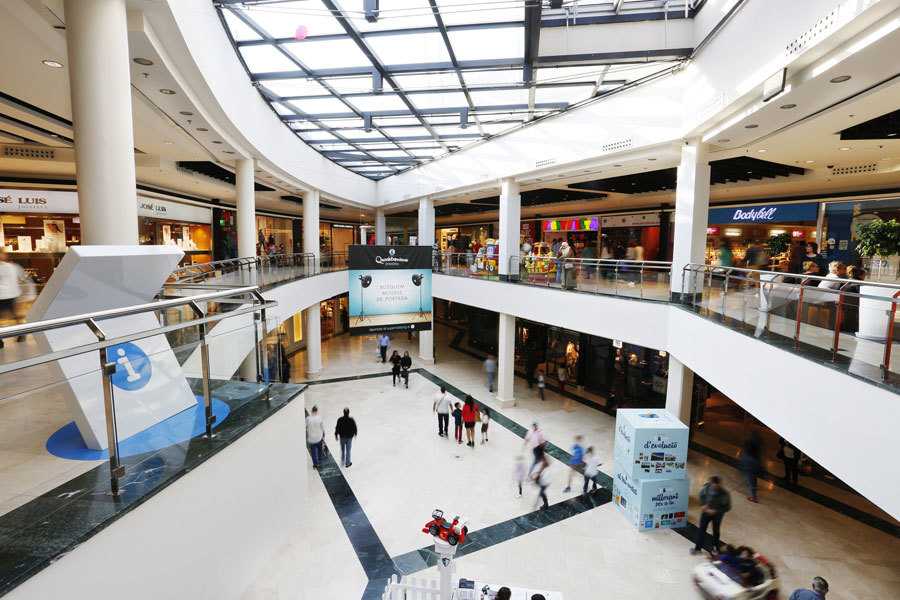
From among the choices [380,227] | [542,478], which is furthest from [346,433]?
[380,227]

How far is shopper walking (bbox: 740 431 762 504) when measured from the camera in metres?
8.05

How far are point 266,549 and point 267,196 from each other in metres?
17.0

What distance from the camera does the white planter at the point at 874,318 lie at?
146 inches

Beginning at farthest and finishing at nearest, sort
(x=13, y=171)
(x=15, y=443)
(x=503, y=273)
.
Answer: (x=503, y=273) → (x=13, y=171) → (x=15, y=443)

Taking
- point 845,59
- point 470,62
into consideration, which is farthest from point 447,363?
point 845,59

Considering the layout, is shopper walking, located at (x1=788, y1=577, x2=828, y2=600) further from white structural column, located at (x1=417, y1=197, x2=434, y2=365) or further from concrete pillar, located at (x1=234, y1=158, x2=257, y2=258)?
white structural column, located at (x1=417, y1=197, x2=434, y2=365)

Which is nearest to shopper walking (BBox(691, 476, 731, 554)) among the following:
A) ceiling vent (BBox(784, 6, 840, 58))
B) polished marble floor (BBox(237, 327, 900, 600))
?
polished marble floor (BBox(237, 327, 900, 600))

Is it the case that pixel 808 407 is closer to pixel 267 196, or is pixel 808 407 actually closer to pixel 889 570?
pixel 889 570

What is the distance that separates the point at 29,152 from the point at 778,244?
1829cm

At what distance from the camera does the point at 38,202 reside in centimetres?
1125

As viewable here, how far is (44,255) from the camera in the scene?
1183 cm

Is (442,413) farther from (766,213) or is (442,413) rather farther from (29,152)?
(766,213)

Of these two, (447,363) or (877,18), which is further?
(447,363)

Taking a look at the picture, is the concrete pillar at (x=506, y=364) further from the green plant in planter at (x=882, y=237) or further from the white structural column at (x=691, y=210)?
the green plant in planter at (x=882, y=237)
